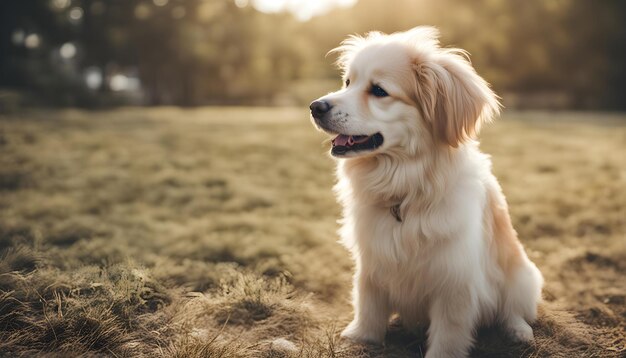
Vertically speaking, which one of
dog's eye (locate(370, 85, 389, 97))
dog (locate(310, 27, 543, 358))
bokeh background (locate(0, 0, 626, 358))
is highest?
dog's eye (locate(370, 85, 389, 97))

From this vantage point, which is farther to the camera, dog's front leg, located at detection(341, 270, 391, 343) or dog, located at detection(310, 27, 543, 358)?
dog's front leg, located at detection(341, 270, 391, 343)

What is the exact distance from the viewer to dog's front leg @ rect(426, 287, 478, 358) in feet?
8.34

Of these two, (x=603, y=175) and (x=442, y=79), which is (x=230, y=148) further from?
(x=442, y=79)

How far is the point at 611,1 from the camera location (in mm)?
24281

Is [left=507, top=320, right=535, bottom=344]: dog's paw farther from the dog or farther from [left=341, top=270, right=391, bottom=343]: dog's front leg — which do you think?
[left=341, top=270, right=391, bottom=343]: dog's front leg

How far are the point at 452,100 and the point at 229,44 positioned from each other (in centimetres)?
3051

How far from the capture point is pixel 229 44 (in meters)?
31.4

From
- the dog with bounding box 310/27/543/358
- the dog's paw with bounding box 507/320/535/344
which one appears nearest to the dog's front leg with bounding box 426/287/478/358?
the dog with bounding box 310/27/543/358

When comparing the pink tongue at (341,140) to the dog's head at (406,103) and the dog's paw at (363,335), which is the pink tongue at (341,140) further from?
the dog's paw at (363,335)

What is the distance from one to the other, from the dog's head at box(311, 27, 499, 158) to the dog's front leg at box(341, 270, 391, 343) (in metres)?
0.77

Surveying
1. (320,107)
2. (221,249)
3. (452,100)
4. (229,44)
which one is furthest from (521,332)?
(229,44)

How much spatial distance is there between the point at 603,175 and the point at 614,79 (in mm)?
21164

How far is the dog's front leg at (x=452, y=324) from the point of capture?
254cm

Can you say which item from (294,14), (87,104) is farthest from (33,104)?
(294,14)
